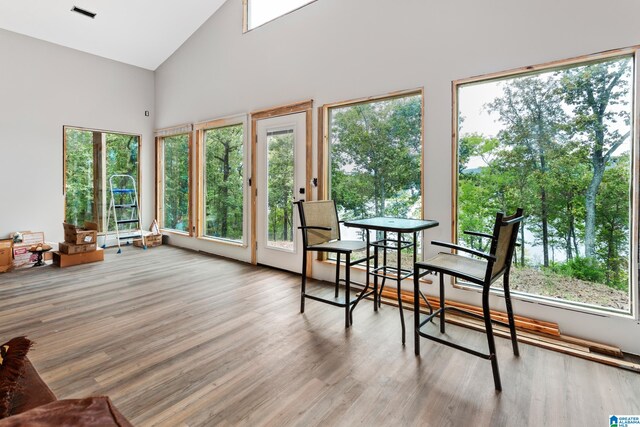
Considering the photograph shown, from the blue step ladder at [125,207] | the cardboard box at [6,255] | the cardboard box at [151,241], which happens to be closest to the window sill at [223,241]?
the cardboard box at [151,241]

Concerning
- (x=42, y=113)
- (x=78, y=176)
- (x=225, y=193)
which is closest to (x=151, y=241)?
(x=78, y=176)

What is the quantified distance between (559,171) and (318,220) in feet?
6.42

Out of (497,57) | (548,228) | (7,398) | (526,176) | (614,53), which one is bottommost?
(7,398)

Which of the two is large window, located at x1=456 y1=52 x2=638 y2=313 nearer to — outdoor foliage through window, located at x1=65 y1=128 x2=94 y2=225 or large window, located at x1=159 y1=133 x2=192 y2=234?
large window, located at x1=159 y1=133 x2=192 y2=234

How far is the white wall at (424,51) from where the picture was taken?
2322 millimetres

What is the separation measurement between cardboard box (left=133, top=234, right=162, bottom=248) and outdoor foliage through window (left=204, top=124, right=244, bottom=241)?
1.18 metres

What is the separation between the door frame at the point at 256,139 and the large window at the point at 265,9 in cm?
119

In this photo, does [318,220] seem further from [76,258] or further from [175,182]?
[175,182]

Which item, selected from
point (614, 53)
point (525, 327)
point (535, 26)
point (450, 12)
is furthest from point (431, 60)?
point (525, 327)

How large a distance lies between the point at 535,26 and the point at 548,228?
156 cm

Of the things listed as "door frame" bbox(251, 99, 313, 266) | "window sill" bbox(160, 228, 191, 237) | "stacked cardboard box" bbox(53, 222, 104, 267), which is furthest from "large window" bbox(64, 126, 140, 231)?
"door frame" bbox(251, 99, 313, 266)

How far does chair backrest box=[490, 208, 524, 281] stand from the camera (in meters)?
1.77

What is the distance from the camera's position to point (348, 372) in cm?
198

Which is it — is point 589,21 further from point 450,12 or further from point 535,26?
point 450,12
